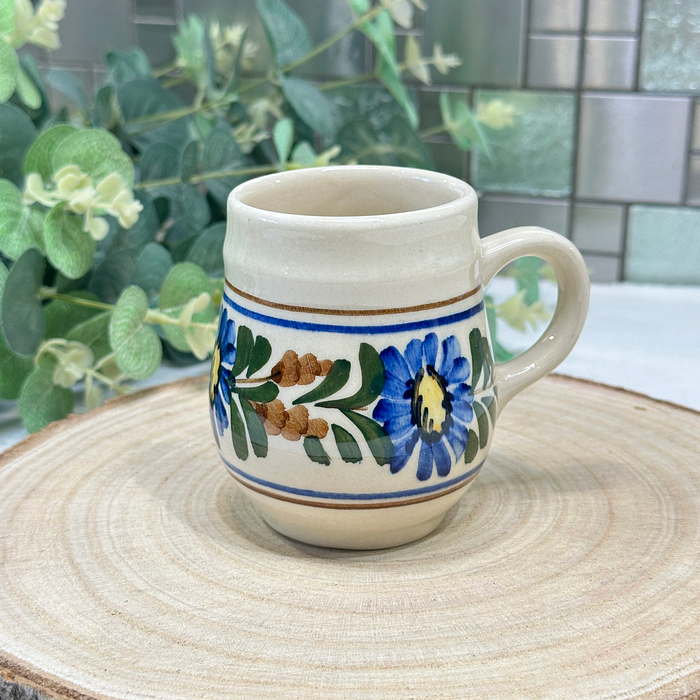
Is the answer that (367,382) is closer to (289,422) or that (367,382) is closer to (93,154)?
(289,422)

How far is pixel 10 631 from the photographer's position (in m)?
0.37

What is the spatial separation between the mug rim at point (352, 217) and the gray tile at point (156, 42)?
737 mm

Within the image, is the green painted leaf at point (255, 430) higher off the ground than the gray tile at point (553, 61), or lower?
lower

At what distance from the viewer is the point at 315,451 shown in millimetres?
401


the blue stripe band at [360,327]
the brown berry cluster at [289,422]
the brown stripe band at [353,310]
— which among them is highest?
the brown stripe band at [353,310]

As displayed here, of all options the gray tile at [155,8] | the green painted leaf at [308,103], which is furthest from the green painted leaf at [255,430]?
the gray tile at [155,8]

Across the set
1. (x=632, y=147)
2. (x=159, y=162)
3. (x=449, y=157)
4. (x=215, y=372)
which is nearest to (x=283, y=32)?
(x=159, y=162)

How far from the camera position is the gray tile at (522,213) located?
40.9 inches

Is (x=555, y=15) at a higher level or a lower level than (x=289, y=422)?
higher

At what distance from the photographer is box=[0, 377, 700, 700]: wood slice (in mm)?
344

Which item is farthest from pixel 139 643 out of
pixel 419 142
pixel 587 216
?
pixel 587 216

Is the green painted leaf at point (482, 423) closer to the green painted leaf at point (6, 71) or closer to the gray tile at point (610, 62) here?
the green painted leaf at point (6, 71)

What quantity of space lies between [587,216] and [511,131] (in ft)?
0.42

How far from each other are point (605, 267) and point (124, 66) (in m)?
0.57
